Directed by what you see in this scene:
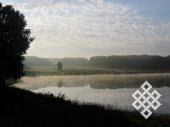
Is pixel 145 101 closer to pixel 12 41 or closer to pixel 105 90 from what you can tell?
pixel 12 41

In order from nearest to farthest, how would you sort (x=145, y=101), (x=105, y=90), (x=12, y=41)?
1. (x=145, y=101)
2. (x=12, y=41)
3. (x=105, y=90)

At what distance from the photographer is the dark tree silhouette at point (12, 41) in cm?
4413

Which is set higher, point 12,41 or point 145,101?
point 12,41

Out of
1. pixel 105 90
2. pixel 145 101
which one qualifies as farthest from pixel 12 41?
pixel 105 90

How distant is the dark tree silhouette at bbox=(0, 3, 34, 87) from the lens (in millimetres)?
44131

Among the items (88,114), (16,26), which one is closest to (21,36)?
(16,26)

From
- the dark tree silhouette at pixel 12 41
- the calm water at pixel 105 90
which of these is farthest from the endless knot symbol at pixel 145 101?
the dark tree silhouette at pixel 12 41

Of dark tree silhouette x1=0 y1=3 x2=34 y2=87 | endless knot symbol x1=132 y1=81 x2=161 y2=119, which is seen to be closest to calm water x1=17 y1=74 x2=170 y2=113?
endless knot symbol x1=132 y1=81 x2=161 y2=119

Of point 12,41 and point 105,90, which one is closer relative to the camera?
point 12,41

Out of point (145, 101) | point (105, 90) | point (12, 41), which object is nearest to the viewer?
point (145, 101)

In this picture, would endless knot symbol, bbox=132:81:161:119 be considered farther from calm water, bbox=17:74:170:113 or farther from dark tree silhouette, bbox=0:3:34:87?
dark tree silhouette, bbox=0:3:34:87

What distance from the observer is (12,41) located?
4519 centimetres

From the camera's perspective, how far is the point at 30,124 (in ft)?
58.4

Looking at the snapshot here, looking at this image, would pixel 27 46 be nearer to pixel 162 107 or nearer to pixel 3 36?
pixel 3 36
